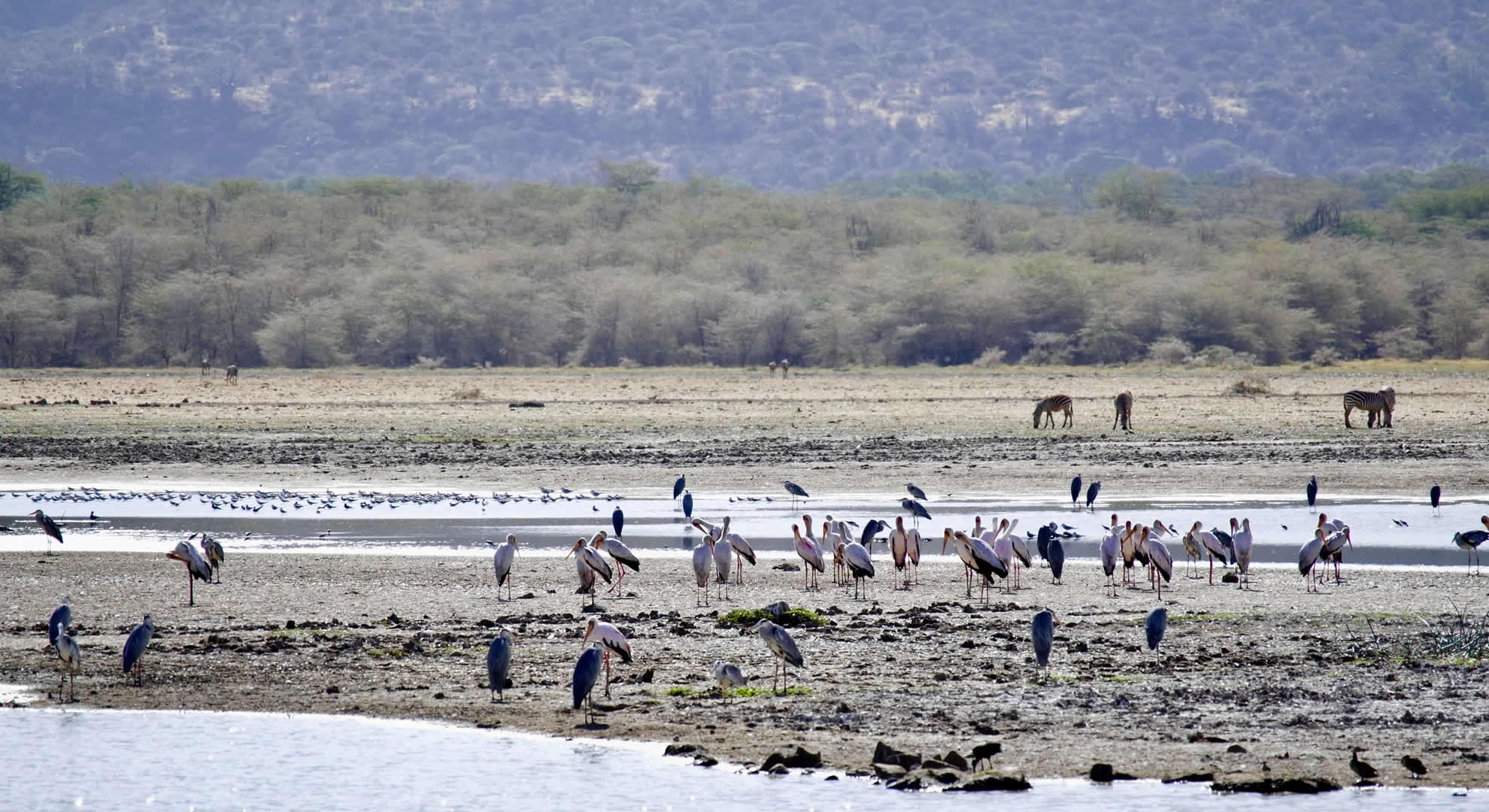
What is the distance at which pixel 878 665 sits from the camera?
31.7ft

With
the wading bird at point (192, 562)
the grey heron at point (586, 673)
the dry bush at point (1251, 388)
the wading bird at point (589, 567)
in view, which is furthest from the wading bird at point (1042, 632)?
the dry bush at point (1251, 388)

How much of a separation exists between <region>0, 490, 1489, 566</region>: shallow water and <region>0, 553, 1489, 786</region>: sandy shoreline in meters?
1.90

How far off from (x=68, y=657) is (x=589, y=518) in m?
8.76

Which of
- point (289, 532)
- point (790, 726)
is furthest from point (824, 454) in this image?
point (790, 726)

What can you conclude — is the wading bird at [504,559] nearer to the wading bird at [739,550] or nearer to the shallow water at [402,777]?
the wading bird at [739,550]

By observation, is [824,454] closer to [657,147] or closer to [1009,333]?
[1009,333]

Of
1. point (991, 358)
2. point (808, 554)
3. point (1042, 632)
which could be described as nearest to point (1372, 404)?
point (808, 554)

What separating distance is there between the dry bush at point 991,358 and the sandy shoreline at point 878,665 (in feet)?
130

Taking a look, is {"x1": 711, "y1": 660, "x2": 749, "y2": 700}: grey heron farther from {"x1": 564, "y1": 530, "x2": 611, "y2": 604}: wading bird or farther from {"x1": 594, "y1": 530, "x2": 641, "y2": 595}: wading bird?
{"x1": 594, "y1": 530, "x2": 641, "y2": 595}: wading bird

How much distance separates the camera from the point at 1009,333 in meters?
56.3

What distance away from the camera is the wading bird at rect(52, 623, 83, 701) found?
8891mm

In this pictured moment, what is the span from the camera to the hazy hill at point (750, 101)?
A: 180375 millimetres

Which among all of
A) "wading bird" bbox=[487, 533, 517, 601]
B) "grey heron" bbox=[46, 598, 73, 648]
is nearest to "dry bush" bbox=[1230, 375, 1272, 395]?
"wading bird" bbox=[487, 533, 517, 601]

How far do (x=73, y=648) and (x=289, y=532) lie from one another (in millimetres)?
7260
